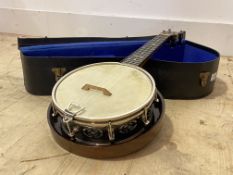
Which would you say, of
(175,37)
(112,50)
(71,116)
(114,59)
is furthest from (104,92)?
(175,37)

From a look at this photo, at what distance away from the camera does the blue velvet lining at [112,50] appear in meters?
1.06

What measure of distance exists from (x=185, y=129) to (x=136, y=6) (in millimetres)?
736

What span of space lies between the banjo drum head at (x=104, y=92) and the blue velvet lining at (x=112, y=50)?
0.47ft

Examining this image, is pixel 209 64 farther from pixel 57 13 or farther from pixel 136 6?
pixel 57 13

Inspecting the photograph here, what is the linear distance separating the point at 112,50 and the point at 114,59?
0.35 ft

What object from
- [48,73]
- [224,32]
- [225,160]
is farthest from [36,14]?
[225,160]

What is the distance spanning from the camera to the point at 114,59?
1.02 meters

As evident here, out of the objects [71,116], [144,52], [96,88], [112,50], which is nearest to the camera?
[71,116]

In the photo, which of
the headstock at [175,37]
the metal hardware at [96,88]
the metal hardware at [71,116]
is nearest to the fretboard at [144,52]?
the headstock at [175,37]

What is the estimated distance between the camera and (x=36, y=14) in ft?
5.29

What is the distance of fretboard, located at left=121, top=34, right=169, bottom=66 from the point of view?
3.12ft

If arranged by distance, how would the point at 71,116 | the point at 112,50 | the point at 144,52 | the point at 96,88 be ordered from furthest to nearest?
1. the point at 112,50
2. the point at 144,52
3. the point at 96,88
4. the point at 71,116

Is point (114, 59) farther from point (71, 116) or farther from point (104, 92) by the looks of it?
point (71, 116)

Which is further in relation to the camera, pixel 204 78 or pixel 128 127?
pixel 204 78
